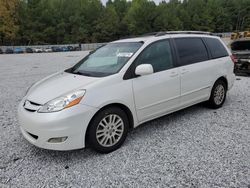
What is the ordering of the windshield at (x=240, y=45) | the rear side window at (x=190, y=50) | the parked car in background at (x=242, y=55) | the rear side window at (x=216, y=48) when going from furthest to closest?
the windshield at (x=240, y=45)
the parked car in background at (x=242, y=55)
the rear side window at (x=216, y=48)
the rear side window at (x=190, y=50)

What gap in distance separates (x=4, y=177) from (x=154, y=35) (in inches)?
122

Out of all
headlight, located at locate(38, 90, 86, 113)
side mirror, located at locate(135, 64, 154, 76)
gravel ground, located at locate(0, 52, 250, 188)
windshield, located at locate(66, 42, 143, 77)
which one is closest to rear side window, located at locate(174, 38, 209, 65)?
windshield, located at locate(66, 42, 143, 77)

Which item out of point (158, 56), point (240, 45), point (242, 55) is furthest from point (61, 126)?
point (240, 45)

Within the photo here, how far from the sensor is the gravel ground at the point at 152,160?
2.41 metres

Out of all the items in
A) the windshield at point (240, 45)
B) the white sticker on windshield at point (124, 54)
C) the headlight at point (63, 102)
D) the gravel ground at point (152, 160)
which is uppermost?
the white sticker on windshield at point (124, 54)

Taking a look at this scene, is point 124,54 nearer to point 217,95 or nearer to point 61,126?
point 61,126

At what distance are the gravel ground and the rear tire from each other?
1.93 ft

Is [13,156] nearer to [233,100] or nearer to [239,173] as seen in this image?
[239,173]

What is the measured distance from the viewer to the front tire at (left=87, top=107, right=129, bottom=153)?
280cm

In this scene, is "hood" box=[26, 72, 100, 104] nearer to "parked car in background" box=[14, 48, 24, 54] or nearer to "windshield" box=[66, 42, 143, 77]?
"windshield" box=[66, 42, 143, 77]

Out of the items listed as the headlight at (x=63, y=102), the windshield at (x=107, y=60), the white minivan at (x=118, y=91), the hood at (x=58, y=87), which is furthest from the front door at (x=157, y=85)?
the headlight at (x=63, y=102)

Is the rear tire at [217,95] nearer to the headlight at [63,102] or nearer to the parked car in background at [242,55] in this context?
the headlight at [63,102]

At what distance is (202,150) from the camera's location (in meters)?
2.96

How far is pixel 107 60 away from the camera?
3619mm
